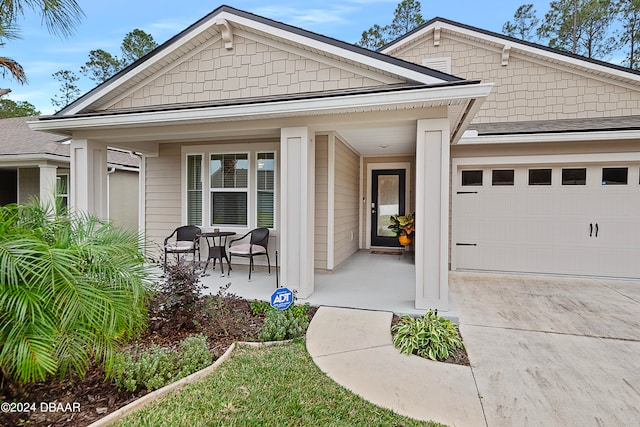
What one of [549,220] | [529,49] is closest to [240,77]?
[549,220]

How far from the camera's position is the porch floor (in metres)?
4.55

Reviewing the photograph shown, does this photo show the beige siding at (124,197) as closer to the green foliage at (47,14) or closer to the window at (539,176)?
the green foliage at (47,14)

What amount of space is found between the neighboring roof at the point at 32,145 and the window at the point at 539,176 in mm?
10066

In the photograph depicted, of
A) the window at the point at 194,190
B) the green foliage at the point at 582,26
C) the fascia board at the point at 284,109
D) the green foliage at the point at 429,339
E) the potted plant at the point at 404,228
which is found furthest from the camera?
the green foliage at the point at 582,26

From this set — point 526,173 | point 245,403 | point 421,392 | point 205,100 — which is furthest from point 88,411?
point 526,173

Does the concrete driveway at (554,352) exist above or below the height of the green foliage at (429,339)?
below

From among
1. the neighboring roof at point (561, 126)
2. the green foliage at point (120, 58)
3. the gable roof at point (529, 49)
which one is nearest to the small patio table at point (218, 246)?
the neighboring roof at point (561, 126)

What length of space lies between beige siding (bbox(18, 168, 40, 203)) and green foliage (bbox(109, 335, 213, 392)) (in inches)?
389

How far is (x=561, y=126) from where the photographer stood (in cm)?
675

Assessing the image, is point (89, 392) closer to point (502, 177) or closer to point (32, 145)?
point (502, 177)

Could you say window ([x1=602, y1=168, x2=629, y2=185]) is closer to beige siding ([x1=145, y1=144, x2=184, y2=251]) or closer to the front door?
the front door

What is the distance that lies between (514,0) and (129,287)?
62.8 ft

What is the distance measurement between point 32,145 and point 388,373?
10.9m

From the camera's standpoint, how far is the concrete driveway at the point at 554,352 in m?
2.44
